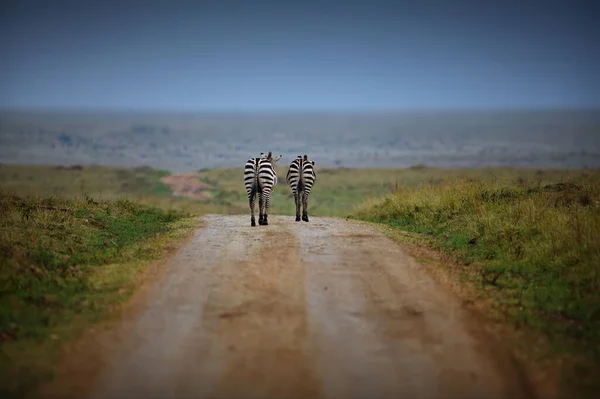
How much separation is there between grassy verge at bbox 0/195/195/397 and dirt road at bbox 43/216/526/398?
82 cm

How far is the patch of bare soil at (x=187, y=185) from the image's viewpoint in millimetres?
49375

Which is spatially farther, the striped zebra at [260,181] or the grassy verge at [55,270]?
the striped zebra at [260,181]

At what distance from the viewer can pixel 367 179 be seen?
6378 centimetres

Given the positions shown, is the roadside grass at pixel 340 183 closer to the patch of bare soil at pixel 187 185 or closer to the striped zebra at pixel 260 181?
the patch of bare soil at pixel 187 185

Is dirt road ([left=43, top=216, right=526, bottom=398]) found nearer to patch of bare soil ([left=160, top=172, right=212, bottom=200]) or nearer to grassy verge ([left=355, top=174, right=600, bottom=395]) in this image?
grassy verge ([left=355, top=174, right=600, bottom=395])

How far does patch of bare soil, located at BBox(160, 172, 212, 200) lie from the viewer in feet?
162

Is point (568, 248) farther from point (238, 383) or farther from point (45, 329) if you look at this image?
point (45, 329)

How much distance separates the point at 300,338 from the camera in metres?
9.46

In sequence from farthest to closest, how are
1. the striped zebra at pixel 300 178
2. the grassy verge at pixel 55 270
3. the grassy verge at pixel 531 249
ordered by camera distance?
1. the striped zebra at pixel 300 178
2. the grassy verge at pixel 531 249
3. the grassy verge at pixel 55 270

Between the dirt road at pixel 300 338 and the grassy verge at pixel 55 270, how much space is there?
0.82 metres

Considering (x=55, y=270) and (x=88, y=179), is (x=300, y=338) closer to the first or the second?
(x=55, y=270)

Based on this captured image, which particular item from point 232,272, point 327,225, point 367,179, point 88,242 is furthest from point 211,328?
point 367,179

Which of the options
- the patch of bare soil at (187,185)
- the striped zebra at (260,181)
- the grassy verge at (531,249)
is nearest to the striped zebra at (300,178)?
the striped zebra at (260,181)

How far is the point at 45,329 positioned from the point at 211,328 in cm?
239
